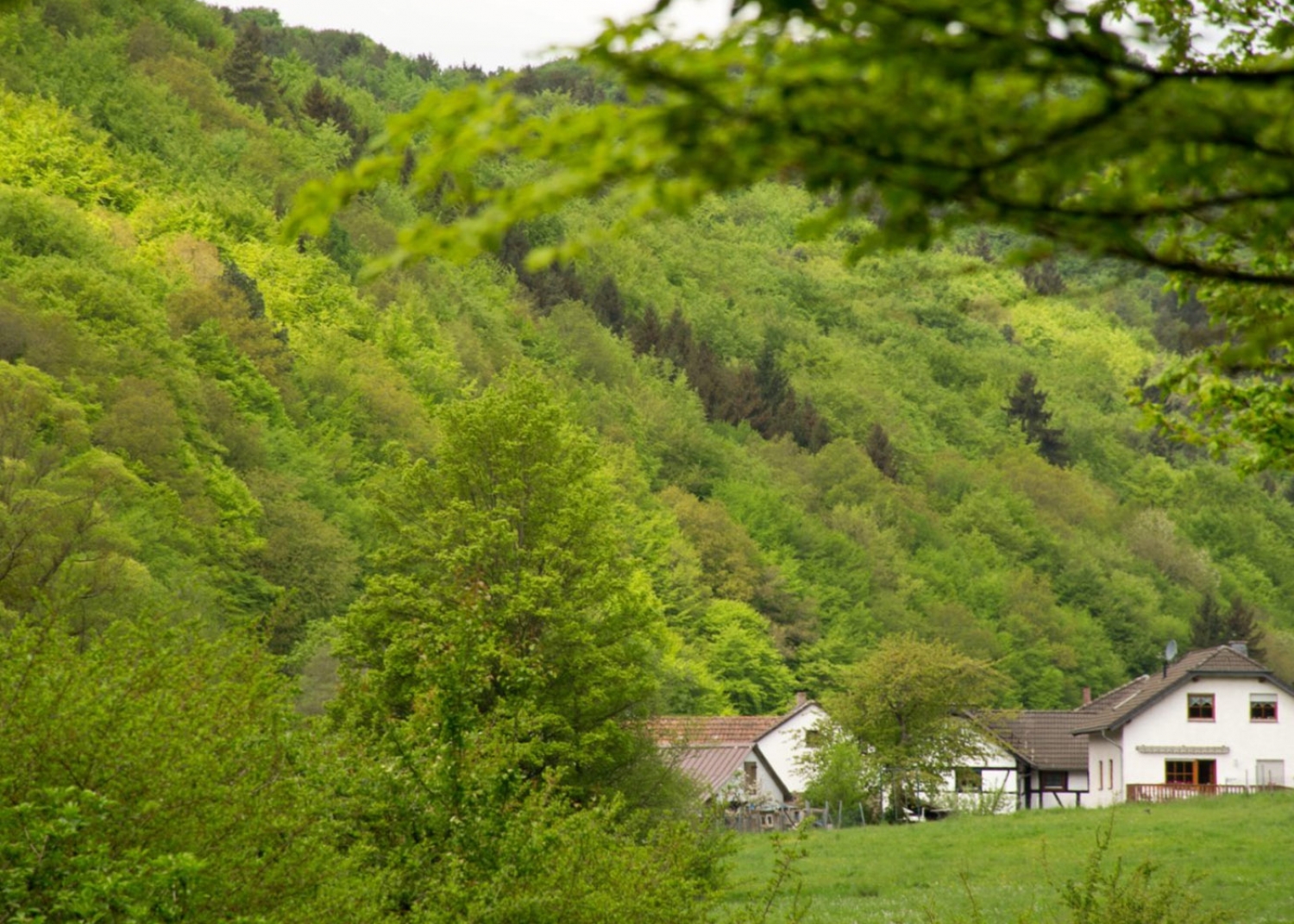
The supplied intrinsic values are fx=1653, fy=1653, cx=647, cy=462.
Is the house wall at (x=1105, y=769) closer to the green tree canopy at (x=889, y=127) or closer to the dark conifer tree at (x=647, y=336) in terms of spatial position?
the green tree canopy at (x=889, y=127)

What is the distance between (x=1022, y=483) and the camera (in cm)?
12006

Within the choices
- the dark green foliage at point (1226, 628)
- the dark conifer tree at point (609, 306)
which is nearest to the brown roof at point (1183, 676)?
the dark green foliage at point (1226, 628)

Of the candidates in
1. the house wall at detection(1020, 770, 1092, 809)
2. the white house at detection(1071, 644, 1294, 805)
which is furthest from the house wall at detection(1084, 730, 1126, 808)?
the house wall at detection(1020, 770, 1092, 809)

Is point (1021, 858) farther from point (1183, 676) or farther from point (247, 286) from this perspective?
point (247, 286)

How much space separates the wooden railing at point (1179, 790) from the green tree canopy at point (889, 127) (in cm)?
5057

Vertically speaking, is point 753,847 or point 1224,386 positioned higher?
point 1224,386

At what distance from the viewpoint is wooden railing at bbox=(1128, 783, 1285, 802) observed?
167 ft

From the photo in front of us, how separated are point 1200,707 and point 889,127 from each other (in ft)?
181

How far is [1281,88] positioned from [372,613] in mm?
25271

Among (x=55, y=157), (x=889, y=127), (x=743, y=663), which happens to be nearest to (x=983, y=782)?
(x=743, y=663)

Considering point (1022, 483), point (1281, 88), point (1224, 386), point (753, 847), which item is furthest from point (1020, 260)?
point (1022, 483)

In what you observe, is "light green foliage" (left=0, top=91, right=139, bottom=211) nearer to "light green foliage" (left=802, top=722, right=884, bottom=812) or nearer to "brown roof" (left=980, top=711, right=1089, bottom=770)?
"light green foliage" (left=802, top=722, right=884, bottom=812)

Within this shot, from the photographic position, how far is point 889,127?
281 cm

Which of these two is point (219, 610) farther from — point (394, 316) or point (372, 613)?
point (394, 316)
